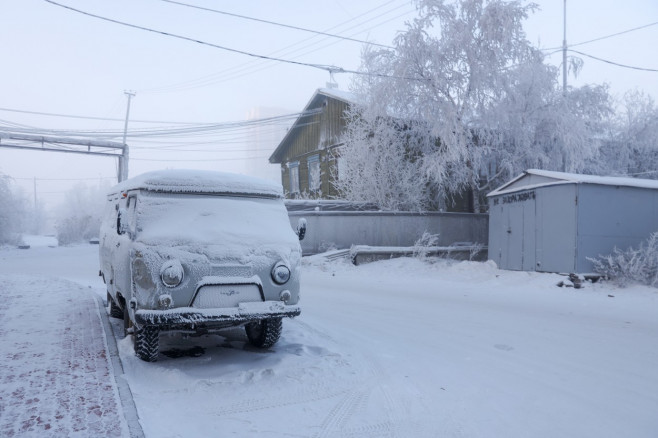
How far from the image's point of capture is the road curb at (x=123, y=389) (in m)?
3.70

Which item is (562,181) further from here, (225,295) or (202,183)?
(225,295)

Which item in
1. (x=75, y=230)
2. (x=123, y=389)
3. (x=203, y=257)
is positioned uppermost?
(x=203, y=257)

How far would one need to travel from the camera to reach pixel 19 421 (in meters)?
3.75

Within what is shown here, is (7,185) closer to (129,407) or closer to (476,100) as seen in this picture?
(476,100)

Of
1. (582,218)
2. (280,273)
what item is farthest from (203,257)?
(582,218)

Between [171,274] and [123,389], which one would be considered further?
[171,274]

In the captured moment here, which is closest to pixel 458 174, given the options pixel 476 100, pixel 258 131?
pixel 476 100

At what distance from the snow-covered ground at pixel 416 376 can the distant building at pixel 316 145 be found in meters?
16.9

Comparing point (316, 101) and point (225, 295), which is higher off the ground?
point (316, 101)

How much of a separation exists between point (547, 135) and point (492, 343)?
15.7 metres

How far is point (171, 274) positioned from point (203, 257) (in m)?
0.39

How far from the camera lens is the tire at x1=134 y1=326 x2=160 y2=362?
5.24 meters

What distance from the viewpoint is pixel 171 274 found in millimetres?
4910

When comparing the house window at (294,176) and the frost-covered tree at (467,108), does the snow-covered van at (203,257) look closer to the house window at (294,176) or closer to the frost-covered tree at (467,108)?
the frost-covered tree at (467,108)
